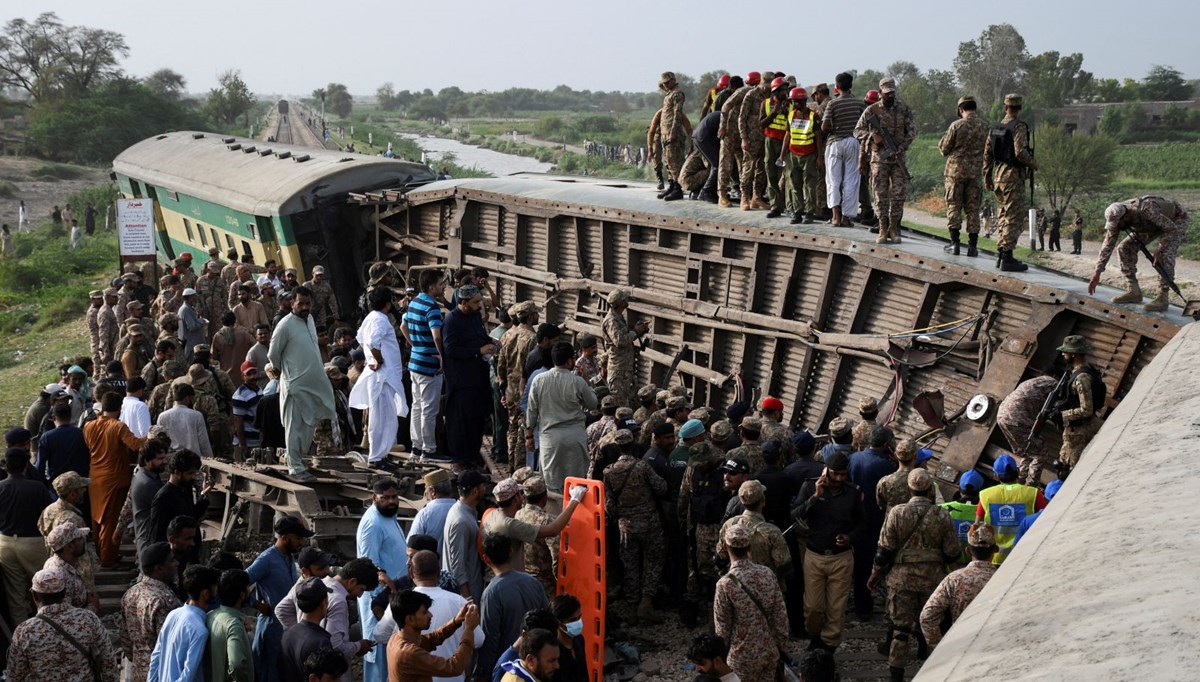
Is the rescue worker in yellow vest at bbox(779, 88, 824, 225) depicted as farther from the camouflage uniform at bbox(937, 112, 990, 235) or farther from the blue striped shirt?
the blue striped shirt

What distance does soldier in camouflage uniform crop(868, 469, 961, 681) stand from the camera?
777 cm

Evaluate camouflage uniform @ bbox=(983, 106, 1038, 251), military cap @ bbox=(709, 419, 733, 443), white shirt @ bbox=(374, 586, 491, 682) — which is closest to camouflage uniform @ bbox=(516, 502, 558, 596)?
military cap @ bbox=(709, 419, 733, 443)

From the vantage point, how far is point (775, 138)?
40.1 ft

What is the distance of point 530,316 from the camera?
10625 millimetres

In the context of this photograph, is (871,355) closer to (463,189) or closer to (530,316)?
(530,316)

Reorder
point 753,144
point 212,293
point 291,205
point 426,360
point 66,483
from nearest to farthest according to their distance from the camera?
point 66,483, point 426,360, point 753,144, point 212,293, point 291,205

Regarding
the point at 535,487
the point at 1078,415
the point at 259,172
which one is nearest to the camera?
the point at 535,487

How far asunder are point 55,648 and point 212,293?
9.54 meters

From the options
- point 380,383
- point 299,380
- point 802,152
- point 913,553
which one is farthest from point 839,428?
point 299,380

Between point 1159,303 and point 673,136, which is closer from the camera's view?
point 1159,303

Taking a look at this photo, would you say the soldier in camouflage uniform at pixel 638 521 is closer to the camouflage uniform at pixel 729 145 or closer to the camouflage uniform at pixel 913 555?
the camouflage uniform at pixel 913 555

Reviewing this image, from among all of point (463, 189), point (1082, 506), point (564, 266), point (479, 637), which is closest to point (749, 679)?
point (479, 637)

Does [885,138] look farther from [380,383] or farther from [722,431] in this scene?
[380,383]

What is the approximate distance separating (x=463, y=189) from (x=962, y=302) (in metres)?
7.98
